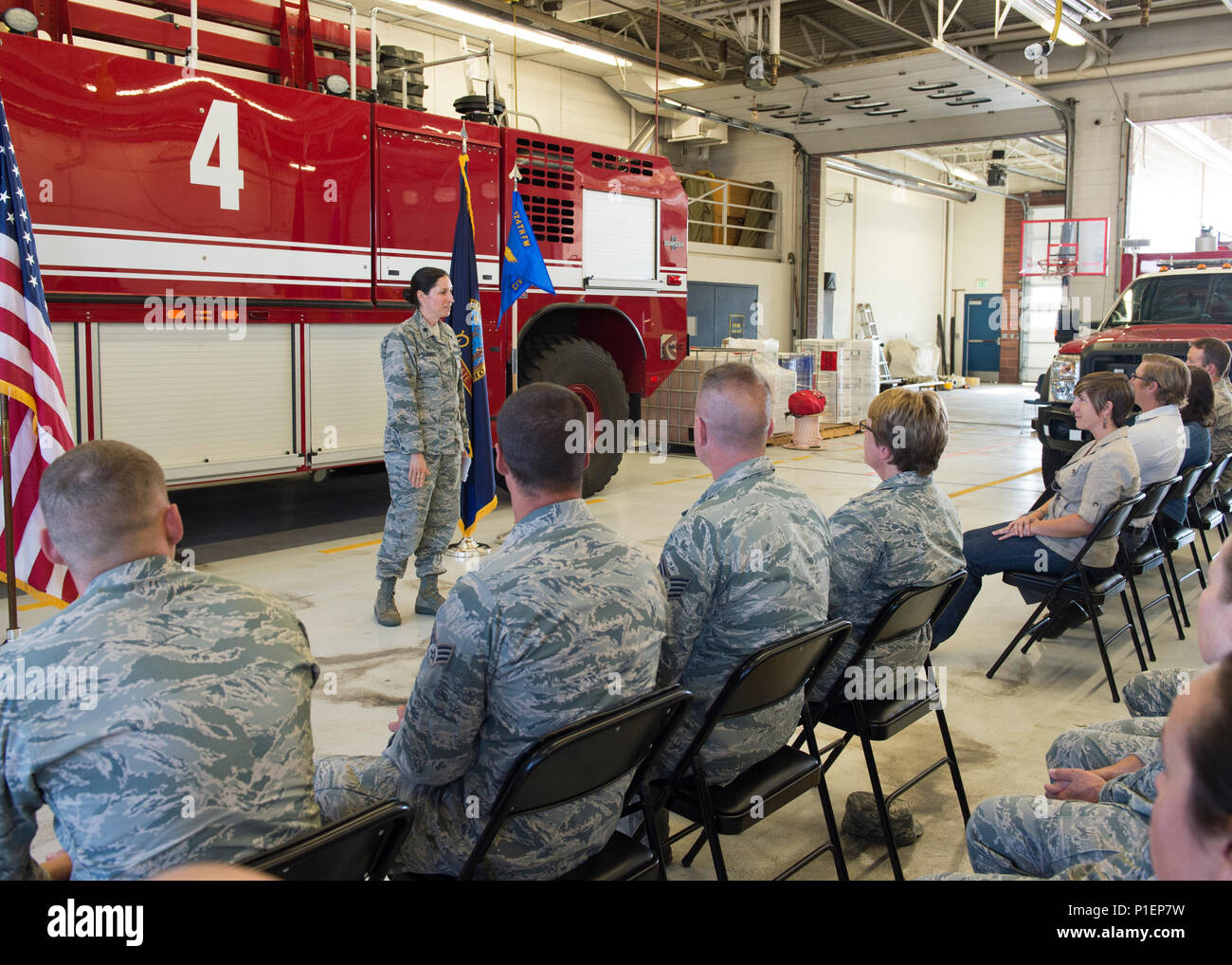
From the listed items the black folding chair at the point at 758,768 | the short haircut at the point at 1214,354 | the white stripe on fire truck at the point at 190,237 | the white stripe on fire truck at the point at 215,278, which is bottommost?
the black folding chair at the point at 758,768

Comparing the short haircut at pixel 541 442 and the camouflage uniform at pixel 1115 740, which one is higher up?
the short haircut at pixel 541 442

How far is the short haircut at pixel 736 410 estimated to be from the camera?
2.94 m

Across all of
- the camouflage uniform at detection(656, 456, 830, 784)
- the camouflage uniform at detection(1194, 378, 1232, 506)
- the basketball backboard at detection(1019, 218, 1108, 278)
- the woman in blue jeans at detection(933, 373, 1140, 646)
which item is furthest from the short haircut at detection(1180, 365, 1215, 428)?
the basketball backboard at detection(1019, 218, 1108, 278)

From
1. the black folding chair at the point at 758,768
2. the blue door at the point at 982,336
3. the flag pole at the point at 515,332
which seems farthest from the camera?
the blue door at the point at 982,336

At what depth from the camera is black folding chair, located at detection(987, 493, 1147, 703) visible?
4594 mm

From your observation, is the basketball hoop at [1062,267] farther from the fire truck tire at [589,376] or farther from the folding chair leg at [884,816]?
the folding chair leg at [884,816]

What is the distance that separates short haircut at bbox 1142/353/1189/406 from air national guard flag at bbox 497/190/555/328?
13.5 feet

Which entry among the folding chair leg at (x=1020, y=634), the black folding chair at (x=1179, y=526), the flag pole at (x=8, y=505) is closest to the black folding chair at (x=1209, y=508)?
the black folding chair at (x=1179, y=526)

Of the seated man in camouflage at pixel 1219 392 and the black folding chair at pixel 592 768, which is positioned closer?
the black folding chair at pixel 592 768

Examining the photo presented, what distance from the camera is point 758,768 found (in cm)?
283

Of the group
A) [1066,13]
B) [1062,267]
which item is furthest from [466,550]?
[1062,267]

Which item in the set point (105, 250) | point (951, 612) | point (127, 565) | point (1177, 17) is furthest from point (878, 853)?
point (1177, 17)

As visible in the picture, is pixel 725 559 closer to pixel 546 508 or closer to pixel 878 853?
pixel 546 508

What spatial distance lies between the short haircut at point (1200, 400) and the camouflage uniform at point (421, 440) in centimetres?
436
